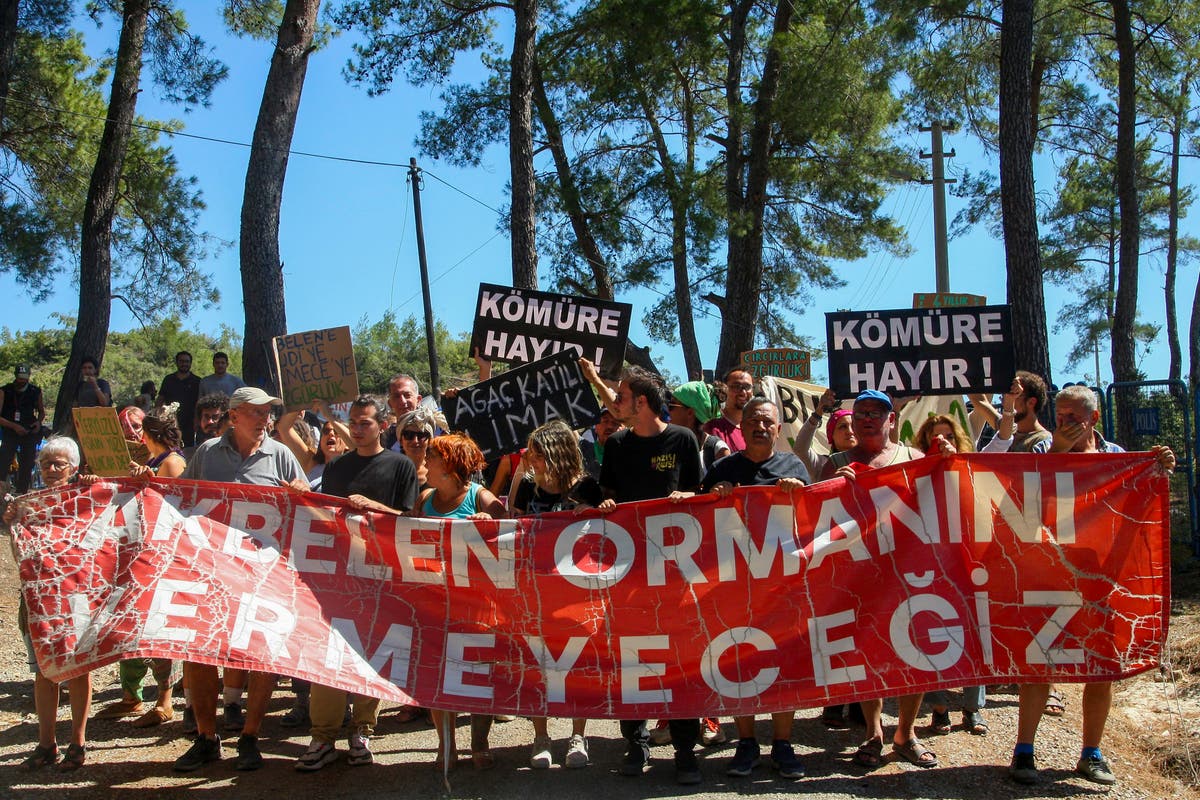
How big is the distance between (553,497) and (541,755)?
4.34 ft

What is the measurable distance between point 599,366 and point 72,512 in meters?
3.97

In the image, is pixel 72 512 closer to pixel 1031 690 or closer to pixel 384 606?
pixel 384 606

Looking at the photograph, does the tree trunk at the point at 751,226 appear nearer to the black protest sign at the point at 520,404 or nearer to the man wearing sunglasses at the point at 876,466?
the black protest sign at the point at 520,404

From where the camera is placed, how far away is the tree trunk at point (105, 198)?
14.8 metres

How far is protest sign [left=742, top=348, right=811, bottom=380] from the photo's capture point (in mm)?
15742

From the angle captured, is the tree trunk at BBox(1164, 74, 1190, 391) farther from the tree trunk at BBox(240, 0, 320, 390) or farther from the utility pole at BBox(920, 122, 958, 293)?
the tree trunk at BBox(240, 0, 320, 390)

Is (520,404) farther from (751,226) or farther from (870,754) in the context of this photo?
(751,226)

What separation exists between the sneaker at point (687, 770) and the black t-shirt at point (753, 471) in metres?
1.30

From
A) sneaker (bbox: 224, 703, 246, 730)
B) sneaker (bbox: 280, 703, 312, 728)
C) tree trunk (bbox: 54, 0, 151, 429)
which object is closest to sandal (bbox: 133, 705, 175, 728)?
sneaker (bbox: 224, 703, 246, 730)

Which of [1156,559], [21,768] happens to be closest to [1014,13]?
[1156,559]

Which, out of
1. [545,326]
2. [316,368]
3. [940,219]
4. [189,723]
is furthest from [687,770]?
[940,219]

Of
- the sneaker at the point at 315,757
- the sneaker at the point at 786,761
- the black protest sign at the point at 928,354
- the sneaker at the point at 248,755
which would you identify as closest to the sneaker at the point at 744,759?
the sneaker at the point at 786,761

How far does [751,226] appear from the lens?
17.4 meters

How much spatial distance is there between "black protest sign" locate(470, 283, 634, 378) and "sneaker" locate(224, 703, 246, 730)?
124 inches
